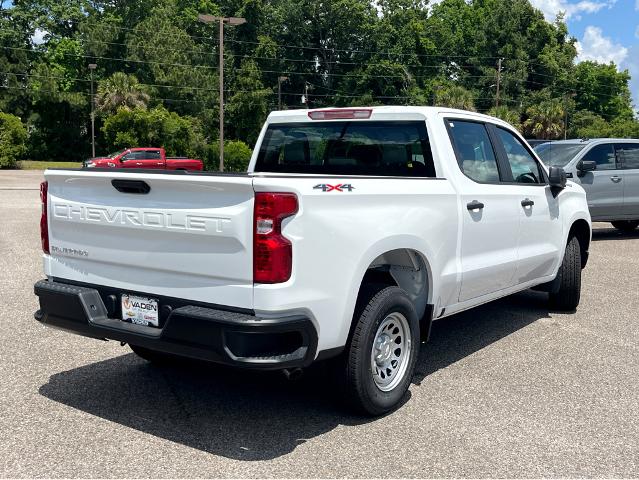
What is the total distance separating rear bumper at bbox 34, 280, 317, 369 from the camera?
360 centimetres

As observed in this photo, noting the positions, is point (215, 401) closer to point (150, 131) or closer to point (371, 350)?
point (371, 350)

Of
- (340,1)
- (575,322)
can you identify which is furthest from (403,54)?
(575,322)

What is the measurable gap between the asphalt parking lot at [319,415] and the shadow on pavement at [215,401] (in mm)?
14

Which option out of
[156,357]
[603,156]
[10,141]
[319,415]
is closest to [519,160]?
[319,415]

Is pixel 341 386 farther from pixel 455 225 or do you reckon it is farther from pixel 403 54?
pixel 403 54

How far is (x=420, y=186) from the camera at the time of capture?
15.2 ft

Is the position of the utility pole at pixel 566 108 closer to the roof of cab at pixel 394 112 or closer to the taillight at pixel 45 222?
the roof of cab at pixel 394 112

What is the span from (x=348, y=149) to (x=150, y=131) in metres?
48.4

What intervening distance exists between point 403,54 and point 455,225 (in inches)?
3201

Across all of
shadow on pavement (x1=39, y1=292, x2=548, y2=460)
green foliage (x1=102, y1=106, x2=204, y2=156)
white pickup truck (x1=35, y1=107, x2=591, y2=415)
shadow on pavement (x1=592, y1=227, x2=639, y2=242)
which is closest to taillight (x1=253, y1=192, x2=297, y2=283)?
white pickup truck (x1=35, y1=107, x2=591, y2=415)

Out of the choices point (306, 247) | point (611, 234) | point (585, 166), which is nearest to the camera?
point (306, 247)

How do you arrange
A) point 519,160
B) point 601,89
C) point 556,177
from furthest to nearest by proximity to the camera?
point 601,89 < point 556,177 < point 519,160

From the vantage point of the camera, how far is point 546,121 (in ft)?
229

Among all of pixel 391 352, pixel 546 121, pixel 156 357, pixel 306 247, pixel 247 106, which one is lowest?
pixel 156 357
